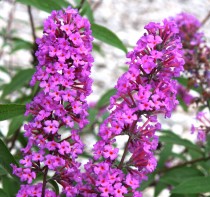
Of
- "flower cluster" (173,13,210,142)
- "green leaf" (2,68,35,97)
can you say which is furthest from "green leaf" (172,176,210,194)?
"green leaf" (2,68,35,97)

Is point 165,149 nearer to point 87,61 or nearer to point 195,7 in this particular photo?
point 87,61

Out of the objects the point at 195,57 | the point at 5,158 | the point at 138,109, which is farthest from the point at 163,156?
the point at 138,109

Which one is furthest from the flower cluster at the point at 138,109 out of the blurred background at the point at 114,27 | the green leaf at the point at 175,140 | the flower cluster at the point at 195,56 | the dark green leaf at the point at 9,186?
the blurred background at the point at 114,27

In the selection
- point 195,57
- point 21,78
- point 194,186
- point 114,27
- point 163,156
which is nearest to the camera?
point 194,186

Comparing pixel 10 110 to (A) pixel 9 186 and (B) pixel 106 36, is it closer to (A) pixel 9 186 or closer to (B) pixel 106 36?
(B) pixel 106 36

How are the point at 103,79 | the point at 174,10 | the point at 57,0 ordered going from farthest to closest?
the point at 174,10 → the point at 103,79 → the point at 57,0

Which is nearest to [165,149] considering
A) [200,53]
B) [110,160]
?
[200,53]

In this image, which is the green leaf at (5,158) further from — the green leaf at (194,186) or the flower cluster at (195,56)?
the flower cluster at (195,56)
